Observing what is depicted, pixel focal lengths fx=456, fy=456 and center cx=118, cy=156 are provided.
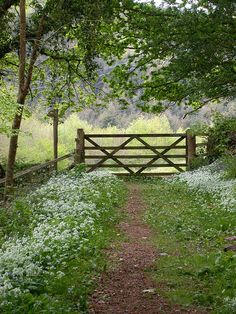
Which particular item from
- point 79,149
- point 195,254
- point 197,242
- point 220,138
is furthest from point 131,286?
point 79,149

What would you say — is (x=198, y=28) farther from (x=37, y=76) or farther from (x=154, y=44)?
(x=37, y=76)

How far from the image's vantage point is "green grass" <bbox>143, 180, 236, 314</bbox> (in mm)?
6195

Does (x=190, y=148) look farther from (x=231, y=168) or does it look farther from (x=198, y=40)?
(x=198, y=40)

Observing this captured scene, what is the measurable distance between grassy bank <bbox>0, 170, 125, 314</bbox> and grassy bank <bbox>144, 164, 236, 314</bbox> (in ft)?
3.73

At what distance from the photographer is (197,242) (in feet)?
29.3

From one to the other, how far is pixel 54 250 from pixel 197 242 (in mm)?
3058

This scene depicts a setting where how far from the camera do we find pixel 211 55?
8336 mm

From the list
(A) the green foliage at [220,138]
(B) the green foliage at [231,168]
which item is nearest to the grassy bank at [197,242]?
(B) the green foliage at [231,168]

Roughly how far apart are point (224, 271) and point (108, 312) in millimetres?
2073

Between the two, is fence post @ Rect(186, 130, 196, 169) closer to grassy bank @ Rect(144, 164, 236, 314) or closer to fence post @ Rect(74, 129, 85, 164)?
fence post @ Rect(74, 129, 85, 164)

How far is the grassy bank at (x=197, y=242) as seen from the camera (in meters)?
6.30

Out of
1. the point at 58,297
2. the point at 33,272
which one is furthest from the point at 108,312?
the point at 33,272

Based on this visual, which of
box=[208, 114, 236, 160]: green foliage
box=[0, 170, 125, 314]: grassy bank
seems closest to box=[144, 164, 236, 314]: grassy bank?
box=[0, 170, 125, 314]: grassy bank

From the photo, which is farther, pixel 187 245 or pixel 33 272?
pixel 187 245
